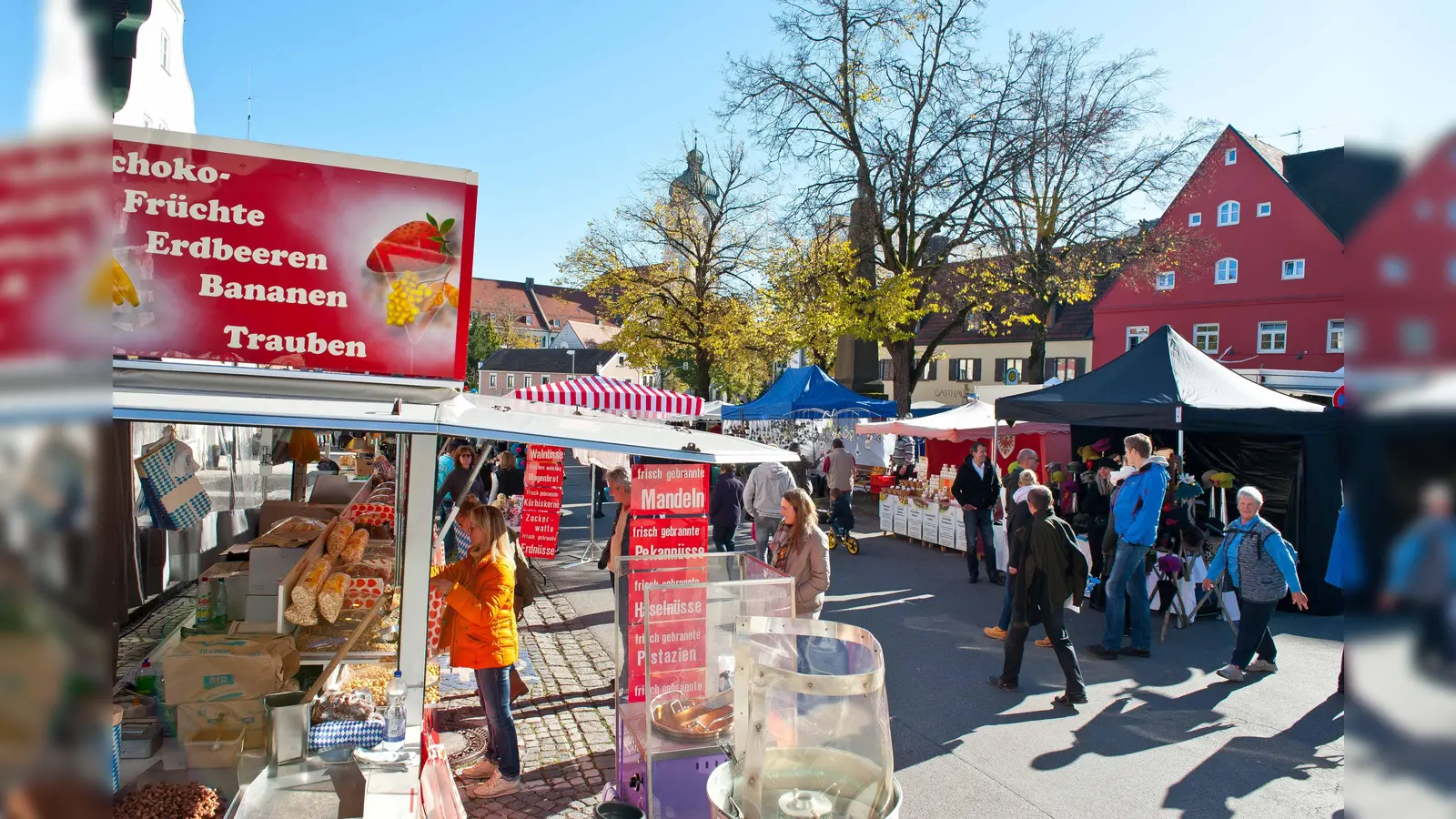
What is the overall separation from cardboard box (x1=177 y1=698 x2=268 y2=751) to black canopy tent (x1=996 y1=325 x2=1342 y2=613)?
30.4 feet

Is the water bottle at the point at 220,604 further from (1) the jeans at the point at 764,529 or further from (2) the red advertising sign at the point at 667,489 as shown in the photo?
(1) the jeans at the point at 764,529

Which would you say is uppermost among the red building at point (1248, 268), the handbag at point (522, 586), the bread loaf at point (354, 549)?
the red building at point (1248, 268)

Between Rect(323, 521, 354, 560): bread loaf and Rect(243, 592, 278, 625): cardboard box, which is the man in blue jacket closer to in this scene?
Rect(323, 521, 354, 560): bread loaf

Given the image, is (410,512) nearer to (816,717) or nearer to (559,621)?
(816,717)

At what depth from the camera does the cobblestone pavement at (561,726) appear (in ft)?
17.0

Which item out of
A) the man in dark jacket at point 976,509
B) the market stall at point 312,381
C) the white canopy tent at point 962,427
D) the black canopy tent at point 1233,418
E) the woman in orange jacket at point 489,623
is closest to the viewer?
the market stall at point 312,381

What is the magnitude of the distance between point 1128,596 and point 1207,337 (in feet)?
105

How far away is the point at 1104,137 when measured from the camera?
74.3ft

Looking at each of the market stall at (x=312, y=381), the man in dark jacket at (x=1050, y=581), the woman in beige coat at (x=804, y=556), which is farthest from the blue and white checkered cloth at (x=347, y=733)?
the man in dark jacket at (x=1050, y=581)
